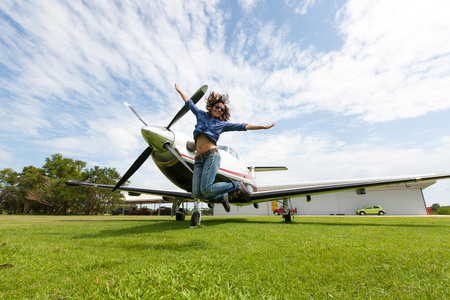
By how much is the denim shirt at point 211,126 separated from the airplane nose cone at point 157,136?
95.3 inches

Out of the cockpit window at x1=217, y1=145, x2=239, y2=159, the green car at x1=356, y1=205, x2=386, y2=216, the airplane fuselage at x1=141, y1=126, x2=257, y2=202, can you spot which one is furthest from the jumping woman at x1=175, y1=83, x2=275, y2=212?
the green car at x1=356, y1=205, x2=386, y2=216

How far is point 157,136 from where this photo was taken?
225 inches

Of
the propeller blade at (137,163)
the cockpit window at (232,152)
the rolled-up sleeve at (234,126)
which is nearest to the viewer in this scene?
the rolled-up sleeve at (234,126)

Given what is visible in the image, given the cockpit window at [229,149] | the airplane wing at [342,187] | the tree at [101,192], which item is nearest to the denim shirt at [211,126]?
A: the cockpit window at [229,149]

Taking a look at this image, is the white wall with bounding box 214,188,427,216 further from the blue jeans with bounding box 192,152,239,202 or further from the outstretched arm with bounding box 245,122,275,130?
the outstretched arm with bounding box 245,122,275,130

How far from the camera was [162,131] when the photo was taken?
231 inches

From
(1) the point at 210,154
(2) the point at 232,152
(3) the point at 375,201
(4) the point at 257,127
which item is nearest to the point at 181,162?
(1) the point at 210,154

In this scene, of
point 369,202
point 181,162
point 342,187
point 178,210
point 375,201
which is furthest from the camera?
point 369,202

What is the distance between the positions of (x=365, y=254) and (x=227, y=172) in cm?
549

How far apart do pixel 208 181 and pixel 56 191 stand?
1708 inches

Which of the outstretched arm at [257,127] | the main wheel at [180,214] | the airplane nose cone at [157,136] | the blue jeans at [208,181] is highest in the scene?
the airplane nose cone at [157,136]

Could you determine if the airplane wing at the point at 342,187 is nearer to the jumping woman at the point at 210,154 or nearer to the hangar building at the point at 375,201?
the jumping woman at the point at 210,154

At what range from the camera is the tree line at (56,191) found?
1406 inches

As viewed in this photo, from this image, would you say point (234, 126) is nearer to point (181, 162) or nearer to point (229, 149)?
point (181, 162)
